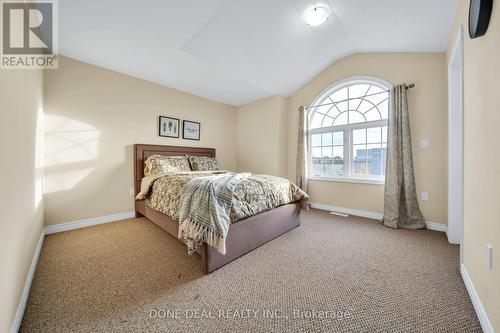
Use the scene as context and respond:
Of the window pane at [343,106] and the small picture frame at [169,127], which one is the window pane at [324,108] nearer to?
the window pane at [343,106]

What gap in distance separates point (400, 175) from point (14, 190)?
3847 millimetres

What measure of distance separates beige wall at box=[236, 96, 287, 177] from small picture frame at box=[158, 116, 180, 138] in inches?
61.2

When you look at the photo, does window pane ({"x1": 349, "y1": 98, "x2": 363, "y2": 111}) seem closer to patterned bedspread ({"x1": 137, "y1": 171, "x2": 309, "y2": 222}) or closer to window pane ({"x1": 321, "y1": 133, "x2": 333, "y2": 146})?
window pane ({"x1": 321, "y1": 133, "x2": 333, "y2": 146})

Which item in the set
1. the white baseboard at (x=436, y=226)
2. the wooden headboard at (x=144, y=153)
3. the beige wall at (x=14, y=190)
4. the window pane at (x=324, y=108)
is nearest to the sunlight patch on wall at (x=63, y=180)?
the wooden headboard at (x=144, y=153)

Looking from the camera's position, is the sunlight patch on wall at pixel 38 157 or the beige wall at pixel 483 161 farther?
the sunlight patch on wall at pixel 38 157

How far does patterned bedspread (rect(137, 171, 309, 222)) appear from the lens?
73.8 inches

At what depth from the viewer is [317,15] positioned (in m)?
2.42

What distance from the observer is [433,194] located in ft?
8.48

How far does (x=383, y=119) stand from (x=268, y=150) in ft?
6.74

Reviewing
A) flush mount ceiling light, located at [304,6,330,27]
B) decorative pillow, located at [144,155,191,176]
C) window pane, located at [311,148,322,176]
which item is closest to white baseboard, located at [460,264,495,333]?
window pane, located at [311,148,322,176]

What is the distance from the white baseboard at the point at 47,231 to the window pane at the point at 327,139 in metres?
3.56

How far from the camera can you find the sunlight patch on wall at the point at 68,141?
2.39 meters

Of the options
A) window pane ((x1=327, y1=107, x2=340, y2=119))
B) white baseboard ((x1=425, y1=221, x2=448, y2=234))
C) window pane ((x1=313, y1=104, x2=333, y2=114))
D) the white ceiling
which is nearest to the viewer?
the white ceiling

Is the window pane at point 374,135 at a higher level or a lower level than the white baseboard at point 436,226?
higher
